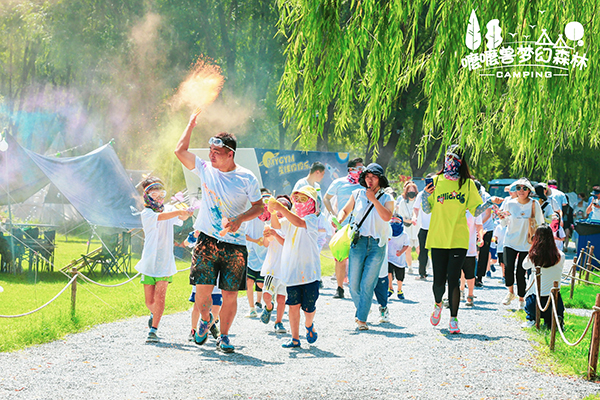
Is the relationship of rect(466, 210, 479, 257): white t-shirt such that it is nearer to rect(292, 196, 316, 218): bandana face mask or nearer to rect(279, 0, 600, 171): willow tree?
rect(292, 196, 316, 218): bandana face mask

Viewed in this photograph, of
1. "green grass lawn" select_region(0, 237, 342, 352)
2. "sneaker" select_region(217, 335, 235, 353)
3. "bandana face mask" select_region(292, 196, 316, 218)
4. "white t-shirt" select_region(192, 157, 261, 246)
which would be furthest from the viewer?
"green grass lawn" select_region(0, 237, 342, 352)

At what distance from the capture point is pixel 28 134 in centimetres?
3869

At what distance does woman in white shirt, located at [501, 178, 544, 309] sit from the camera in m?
9.24

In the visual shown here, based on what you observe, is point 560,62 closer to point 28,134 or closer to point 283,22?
point 283,22

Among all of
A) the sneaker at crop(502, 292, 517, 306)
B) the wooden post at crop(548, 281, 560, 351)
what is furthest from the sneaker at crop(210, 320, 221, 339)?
the sneaker at crop(502, 292, 517, 306)

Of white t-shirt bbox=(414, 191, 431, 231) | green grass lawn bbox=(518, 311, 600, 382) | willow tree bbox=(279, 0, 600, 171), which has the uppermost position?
willow tree bbox=(279, 0, 600, 171)

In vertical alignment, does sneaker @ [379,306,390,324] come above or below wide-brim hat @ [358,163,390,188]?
below

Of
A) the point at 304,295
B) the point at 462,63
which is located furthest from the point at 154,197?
the point at 462,63

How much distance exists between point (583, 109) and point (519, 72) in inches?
47.1

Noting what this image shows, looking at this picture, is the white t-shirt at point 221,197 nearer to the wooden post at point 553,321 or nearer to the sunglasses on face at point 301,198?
the sunglasses on face at point 301,198

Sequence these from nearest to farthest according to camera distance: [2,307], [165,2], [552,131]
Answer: [552,131] < [2,307] < [165,2]

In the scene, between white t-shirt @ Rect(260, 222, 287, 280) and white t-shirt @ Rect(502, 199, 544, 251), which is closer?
white t-shirt @ Rect(260, 222, 287, 280)

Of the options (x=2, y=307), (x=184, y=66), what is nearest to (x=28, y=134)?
(x=184, y=66)

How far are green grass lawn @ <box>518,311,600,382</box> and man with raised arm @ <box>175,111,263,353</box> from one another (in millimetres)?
2940
